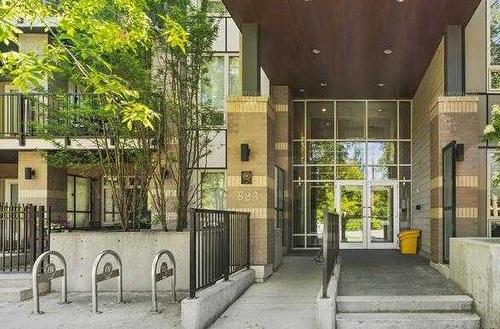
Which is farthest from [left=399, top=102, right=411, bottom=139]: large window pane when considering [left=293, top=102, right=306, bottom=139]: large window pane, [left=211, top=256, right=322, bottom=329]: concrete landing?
[left=211, top=256, right=322, bottom=329]: concrete landing

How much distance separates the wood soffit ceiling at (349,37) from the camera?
10141 millimetres

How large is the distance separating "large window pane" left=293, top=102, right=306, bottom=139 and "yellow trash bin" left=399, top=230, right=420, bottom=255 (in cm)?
461

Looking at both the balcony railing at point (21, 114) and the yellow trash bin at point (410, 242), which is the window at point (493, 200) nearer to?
the yellow trash bin at point (410, 242)

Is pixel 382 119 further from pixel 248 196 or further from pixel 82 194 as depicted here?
pixel 82 194

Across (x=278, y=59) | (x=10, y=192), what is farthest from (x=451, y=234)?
(x=10, y=192)

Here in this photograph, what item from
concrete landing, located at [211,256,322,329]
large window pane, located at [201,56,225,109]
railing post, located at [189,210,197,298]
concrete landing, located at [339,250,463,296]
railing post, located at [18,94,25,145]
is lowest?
concrete landing, located at [211,256,322,329]

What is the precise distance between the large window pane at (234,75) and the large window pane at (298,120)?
2234 millimetres

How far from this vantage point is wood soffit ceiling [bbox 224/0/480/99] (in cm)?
1014

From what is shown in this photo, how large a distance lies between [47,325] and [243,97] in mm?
5971

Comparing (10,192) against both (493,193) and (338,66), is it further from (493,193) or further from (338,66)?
(493,193)

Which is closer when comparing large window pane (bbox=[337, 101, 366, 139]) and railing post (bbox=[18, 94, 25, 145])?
railing post (bbox=[18, 94, 25, 145])

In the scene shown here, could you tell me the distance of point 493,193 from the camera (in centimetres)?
1354

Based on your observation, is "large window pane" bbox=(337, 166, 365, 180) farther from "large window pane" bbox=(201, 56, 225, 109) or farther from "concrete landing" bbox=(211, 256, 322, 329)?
"concrete landing" bbox=(211, 256, 322, 329)

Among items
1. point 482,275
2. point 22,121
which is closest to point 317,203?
point 22,121
